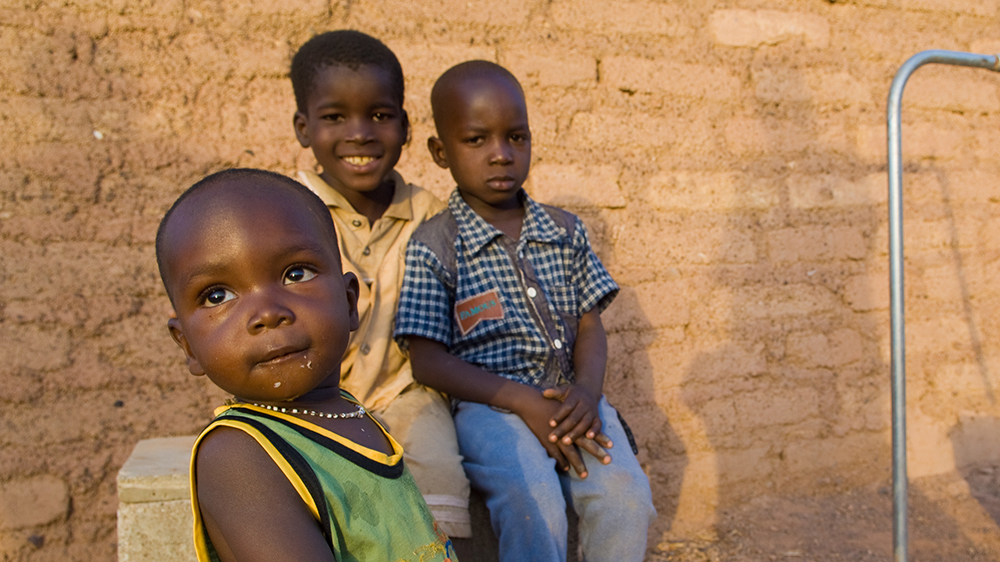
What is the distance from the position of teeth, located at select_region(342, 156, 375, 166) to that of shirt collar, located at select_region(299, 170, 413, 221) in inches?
3.8

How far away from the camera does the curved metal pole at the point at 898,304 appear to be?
196 cm

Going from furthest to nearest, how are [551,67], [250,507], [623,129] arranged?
[623,129], [551,67], [250,507]

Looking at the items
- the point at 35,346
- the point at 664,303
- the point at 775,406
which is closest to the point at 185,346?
the point at 35,346

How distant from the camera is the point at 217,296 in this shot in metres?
1.10

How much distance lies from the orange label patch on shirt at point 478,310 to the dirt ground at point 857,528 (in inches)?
57.0

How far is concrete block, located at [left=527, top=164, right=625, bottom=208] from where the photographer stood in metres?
2.91

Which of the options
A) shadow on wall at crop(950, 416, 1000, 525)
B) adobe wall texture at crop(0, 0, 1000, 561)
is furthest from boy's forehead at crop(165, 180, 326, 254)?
shadow on wall at crop(950, 416, 1000, 525)

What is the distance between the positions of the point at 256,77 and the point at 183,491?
1474mm

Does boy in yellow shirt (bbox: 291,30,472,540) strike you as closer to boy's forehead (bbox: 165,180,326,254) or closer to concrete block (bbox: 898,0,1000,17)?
boy's forehead (bbox: 165,180,326,254)

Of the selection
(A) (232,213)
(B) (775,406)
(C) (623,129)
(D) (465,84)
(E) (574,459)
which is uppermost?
(D) (465,84)

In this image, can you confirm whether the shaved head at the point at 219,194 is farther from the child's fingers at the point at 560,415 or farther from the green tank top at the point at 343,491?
the child's fingers at the point at 560,415

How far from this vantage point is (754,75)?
3201 mm

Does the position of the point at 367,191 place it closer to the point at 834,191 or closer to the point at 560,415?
the point at 560,415

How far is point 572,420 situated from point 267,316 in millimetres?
930
